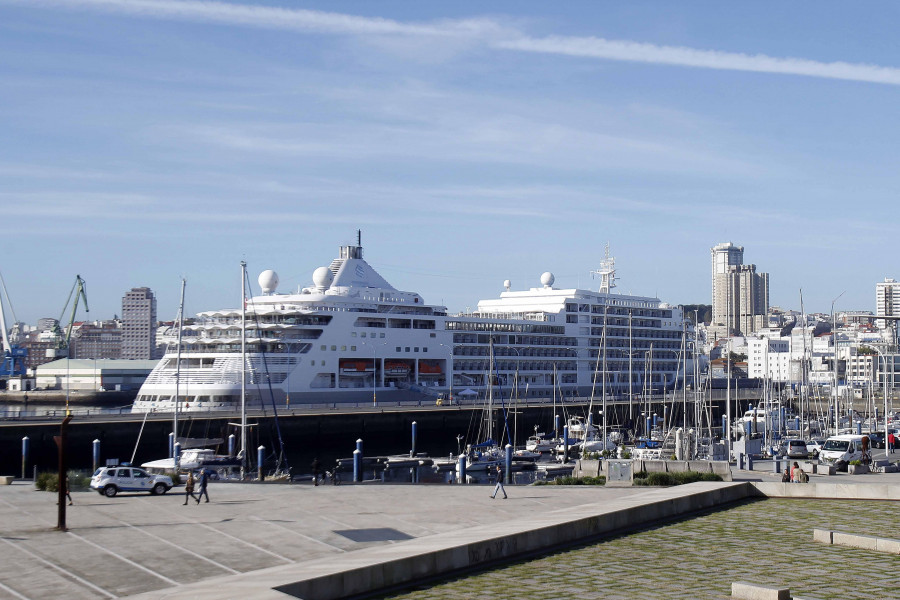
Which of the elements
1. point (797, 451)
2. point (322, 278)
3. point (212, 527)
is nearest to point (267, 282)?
point (322, 278)

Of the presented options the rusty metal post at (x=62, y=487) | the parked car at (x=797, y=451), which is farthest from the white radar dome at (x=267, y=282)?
the rusty metal post at (x=62, y=487)

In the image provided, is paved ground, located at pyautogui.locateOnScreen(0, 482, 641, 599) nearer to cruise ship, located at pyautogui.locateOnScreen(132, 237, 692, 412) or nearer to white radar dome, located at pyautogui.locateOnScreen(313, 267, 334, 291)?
cruise ship, located at pyautogui.locateOnScreen(132, 237, 692, 412)

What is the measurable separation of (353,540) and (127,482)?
443 inches

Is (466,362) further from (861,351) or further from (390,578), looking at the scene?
(861,351)

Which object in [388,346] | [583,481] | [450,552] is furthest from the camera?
[388,346]

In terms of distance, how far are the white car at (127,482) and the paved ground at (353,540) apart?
0.39 meters

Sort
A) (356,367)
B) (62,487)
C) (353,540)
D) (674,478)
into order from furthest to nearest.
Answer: (356,367)
(674,478)
(62,487)
(353,540)

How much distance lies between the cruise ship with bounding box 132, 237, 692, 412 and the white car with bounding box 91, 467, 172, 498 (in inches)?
1111

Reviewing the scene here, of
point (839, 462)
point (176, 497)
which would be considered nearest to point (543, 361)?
point (839, 462)

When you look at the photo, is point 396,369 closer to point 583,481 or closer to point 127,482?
point 583,481

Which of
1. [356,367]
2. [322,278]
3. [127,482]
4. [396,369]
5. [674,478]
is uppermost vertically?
[322,278]

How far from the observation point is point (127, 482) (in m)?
29.9

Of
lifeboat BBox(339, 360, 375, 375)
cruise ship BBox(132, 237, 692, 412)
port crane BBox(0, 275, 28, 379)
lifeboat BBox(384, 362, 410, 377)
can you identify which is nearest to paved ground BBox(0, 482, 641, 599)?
cruise ship BBox(132, 237, 692, 412)

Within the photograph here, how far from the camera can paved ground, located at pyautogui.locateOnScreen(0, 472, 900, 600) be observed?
1568 centimetres
